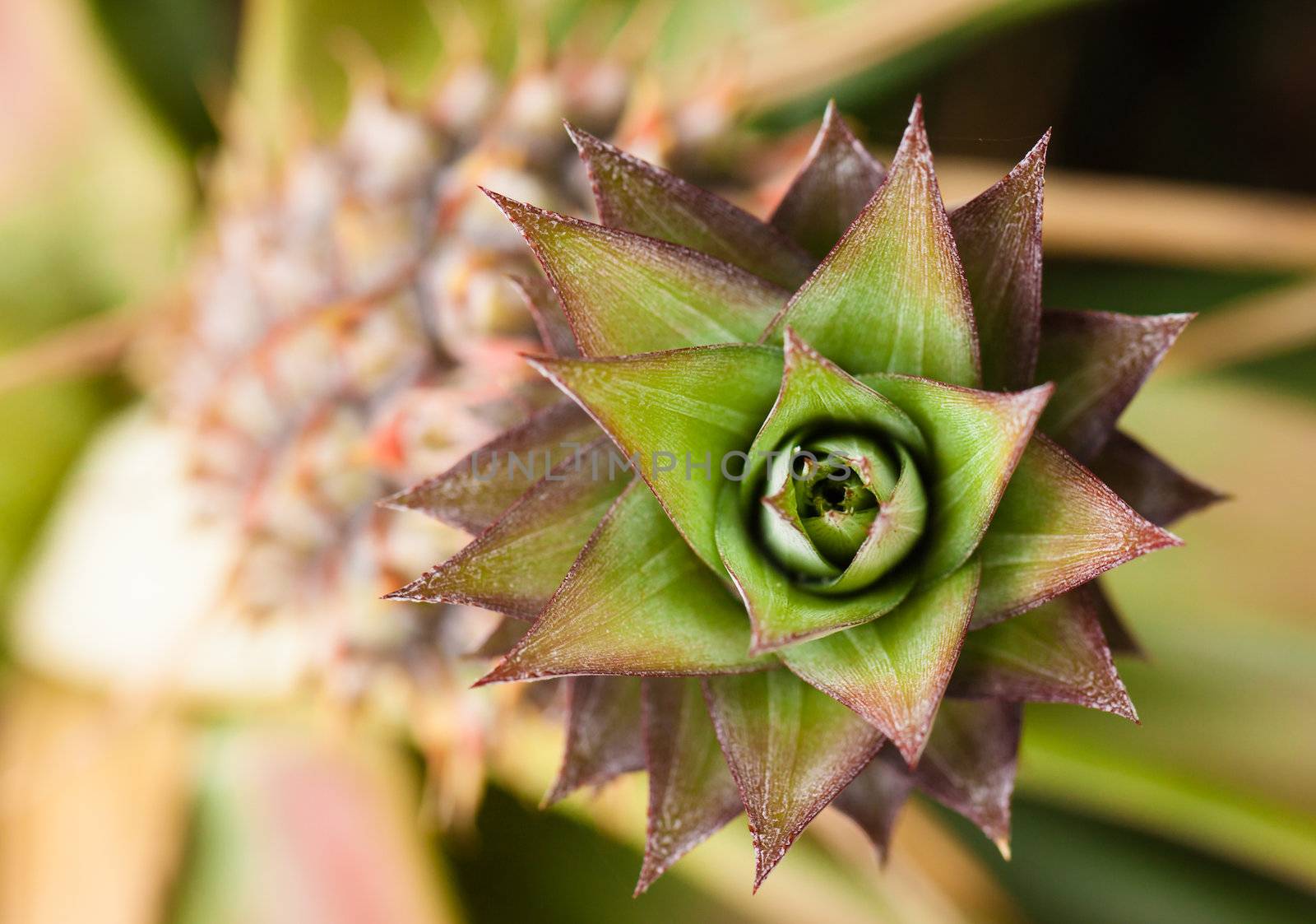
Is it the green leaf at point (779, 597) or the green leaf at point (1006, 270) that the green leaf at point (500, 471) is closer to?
the green leaf at point (779, 597)

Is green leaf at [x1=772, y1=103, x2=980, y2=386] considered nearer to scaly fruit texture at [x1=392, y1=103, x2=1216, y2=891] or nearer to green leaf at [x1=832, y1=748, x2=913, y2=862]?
scaly fruit texture at [x1=392, y1=103, x2=1216, y2=891]

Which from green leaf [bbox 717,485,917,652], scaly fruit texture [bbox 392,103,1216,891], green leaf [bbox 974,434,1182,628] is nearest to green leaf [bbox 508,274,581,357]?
scaly fruit texture [bbox 392,103,1216,891]

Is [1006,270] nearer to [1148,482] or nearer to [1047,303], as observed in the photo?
[1148,482]

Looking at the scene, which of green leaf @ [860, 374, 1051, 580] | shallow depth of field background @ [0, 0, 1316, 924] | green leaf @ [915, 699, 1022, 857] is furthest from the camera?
shallow depth of field background @ [0, 0, 1316, 924]

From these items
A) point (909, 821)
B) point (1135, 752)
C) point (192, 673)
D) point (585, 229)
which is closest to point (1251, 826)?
point (1135, 752)

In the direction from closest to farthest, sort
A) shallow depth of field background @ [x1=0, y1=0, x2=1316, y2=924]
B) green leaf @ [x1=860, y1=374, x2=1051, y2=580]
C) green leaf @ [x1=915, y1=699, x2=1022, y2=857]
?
1. green leaf @ [x1=860, y1=374, x2=1051, y2=580]
2. green leaf @ [x1=915, y1=699, x2=1022, y2=857]
3. shallow depth of field background @ [x1=0, y1=0, x2=1316, y2=924]

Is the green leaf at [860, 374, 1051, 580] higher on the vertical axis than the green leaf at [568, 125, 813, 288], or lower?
lower

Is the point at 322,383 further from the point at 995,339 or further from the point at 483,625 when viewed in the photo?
the point at 995,339

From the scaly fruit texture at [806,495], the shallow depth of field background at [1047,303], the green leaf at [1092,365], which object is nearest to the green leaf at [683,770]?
the scaly fruit texture at [806,495]
